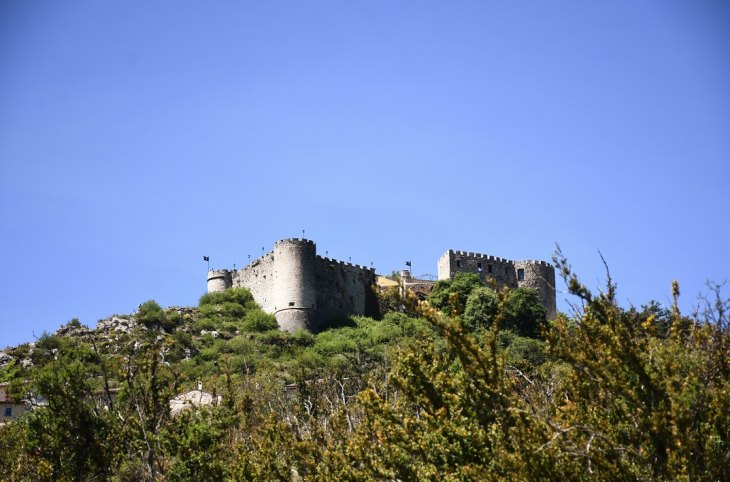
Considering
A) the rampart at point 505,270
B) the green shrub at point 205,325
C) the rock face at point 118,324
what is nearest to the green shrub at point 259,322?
the green shrub at point 205,325

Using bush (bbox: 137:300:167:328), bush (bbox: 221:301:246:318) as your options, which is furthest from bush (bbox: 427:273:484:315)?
bush (bbox: 137:300:167:328)

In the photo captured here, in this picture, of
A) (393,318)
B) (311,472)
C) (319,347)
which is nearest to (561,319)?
(311,472)

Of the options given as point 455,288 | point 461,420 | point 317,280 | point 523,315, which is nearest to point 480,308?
point 455,288

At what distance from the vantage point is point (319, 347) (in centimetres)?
5081

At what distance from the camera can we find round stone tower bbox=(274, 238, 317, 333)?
5625 cm

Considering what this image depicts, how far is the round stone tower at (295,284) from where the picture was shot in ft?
185

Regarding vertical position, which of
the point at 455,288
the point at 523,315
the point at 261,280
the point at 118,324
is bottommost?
the point at 523,315

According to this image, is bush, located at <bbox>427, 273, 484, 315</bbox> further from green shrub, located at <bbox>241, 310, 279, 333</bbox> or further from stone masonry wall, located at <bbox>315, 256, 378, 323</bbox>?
green shrub, located at <bbox>241, 310, 279, 333</bbox>

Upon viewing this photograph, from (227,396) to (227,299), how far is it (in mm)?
40776

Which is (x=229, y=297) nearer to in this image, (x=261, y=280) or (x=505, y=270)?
(x=261, y=280)

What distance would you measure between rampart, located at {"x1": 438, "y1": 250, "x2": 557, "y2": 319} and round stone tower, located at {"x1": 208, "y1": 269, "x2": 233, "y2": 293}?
1678 cm

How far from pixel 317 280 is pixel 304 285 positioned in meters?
1.54

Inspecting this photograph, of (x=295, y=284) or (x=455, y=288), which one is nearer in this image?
(x=295, y=284)

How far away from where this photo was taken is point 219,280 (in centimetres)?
6444
